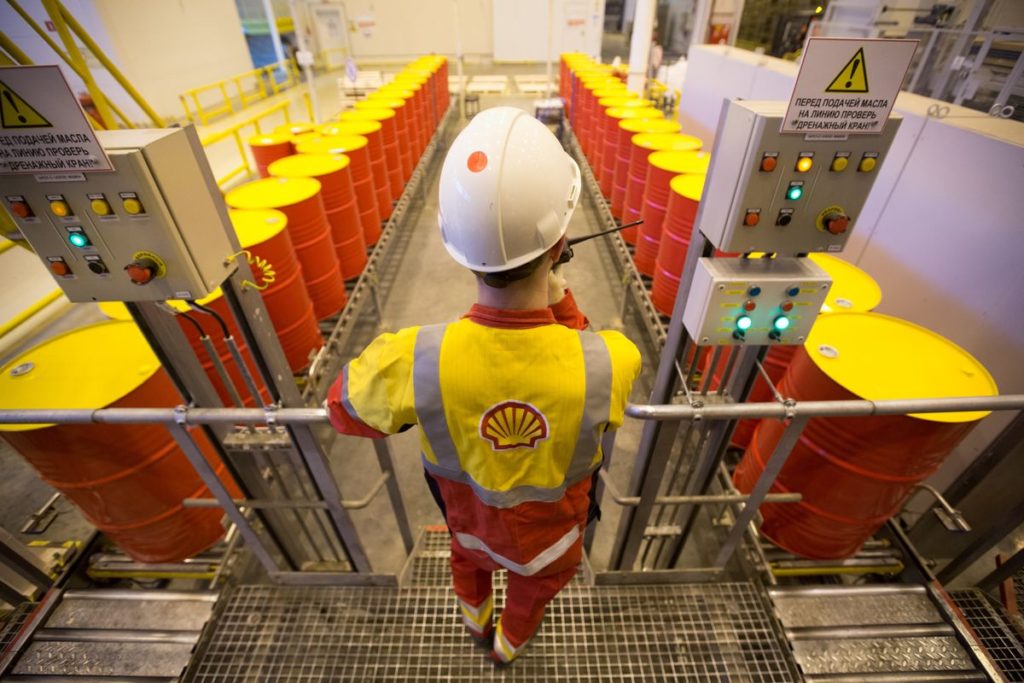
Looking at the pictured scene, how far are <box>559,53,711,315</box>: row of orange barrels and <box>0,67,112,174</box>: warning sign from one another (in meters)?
2.76

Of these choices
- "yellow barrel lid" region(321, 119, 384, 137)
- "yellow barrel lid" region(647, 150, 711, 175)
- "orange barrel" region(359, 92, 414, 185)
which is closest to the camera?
"yellow barrel lid" region(647, 150, 711, 175)

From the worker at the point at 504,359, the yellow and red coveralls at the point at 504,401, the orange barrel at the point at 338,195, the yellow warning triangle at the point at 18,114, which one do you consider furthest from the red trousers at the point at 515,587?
the orange barrel at the point at 338,195

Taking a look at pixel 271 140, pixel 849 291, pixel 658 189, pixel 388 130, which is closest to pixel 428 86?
pixel 388 130

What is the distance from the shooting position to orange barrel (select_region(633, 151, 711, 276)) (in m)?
3.38

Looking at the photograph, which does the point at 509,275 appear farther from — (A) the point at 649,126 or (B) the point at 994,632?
(A) the point at 649,126

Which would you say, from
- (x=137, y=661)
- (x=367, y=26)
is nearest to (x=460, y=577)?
(x=137, y=661)

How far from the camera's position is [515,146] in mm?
1080

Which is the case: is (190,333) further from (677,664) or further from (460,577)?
(677,664)

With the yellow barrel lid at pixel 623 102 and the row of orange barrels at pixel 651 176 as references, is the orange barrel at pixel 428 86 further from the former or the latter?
the yellow barrel lid at pixel 623 102

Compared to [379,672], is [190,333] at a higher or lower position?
higher

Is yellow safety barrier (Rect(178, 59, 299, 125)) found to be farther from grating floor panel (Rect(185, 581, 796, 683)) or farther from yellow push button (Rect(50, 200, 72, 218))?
grating floor panel (Rect(185, 581, 796, 683))

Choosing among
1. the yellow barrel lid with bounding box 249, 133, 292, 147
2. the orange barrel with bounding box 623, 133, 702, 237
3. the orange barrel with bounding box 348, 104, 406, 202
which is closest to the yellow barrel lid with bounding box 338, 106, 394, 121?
the orange barrel with bounding box 348, 104, 406, 202

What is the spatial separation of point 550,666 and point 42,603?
2295mm

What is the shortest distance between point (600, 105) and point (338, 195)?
3.95 m
